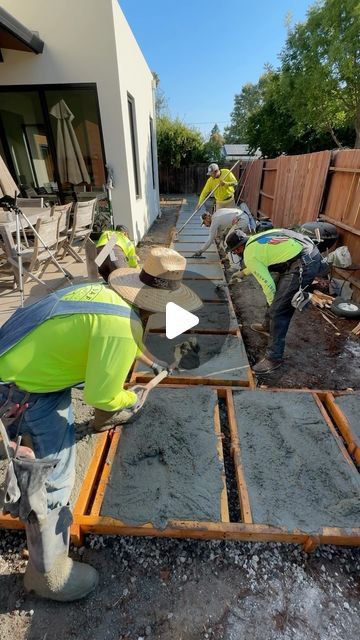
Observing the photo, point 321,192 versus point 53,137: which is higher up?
point 53,137

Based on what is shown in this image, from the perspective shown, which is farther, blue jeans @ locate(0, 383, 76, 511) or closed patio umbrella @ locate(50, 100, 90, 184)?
closed patio umbrella @ locate(50, 100, 90, 184)

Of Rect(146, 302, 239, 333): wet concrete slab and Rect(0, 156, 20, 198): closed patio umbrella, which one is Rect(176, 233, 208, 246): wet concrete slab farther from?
Rect(0, 156, 20, 198): closed patio umbrella

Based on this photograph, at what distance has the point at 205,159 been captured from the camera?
2109 centimetres

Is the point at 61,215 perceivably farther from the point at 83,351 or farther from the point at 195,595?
the point at 195,595

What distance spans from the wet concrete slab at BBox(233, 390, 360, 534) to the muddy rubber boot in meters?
0.94

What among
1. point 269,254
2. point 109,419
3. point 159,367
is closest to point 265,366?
point 269,254

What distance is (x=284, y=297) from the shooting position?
302 cm

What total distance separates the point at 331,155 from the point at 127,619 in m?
6.35

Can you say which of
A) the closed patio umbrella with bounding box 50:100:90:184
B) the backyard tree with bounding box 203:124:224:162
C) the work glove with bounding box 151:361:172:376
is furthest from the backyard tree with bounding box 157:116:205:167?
the work glove with bounding box 151:361:172:376

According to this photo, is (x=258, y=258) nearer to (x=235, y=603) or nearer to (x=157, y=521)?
(x=157, y=521)

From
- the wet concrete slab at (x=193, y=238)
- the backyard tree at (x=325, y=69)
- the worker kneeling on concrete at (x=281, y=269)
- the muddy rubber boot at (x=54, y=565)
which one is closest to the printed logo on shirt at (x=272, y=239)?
the worker kneeling on concrete at (x=281, y=269)

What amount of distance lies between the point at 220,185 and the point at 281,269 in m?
4.67

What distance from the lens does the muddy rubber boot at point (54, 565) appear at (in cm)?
135

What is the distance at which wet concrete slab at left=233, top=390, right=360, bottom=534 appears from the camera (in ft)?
5.59
